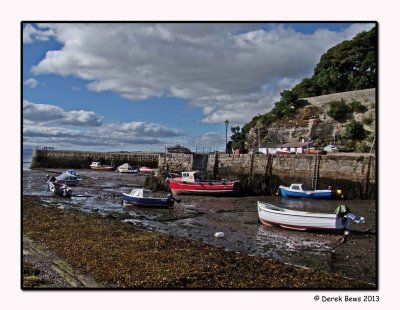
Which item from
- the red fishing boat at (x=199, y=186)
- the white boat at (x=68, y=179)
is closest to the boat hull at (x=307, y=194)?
the red fishing boat at (x=199, y=186)

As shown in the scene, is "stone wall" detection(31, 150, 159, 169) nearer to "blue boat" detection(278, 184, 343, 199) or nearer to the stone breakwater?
the stone breakwater

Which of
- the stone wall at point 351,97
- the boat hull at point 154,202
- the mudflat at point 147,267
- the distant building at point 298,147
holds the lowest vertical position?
the boat hull at point 154,202

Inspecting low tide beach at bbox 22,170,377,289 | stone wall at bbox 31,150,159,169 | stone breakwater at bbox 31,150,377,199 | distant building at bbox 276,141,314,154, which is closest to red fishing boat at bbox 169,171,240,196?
stone breakwater at bbox 31,150,377,199

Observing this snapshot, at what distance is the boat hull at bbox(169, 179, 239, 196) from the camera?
73.2 ft

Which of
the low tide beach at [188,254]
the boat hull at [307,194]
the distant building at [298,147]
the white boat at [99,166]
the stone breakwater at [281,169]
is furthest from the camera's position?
the white boat at [99,166]

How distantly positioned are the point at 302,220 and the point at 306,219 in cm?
14

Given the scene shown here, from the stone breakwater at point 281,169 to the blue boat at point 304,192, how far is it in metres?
0.81

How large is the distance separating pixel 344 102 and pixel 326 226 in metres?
25.5

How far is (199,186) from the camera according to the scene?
2286 centimetres

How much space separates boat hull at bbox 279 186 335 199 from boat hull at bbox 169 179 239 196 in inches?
108

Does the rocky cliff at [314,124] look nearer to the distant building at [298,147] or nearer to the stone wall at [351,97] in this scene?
the stone wall at [351,97]

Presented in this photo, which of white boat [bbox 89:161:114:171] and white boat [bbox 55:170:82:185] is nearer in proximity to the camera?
white boat [bbox 55:170:82:185]

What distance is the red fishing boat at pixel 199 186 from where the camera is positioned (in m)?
22.3

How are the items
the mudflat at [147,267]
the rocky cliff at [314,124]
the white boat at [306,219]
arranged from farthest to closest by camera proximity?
the rocky cliff at [314,124]
the white boat at [306,219]
the mudflat at [147,267]
